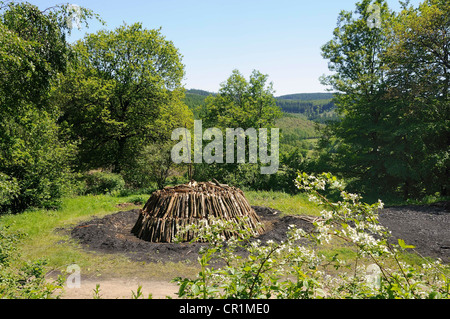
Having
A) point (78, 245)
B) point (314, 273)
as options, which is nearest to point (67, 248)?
point (78, 245)

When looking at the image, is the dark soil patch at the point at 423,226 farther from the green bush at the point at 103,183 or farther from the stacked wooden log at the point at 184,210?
the green bush at the point at 103,183

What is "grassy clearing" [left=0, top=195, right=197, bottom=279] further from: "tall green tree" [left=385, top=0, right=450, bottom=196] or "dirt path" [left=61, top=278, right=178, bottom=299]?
"tall green tree" [left=385, top=0, right=450, bottom=196]

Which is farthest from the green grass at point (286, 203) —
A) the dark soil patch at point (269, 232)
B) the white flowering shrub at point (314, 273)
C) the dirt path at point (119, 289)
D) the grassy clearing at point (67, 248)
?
the white flowering shrub at point (314, 273)

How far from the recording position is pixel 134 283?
6211 mm

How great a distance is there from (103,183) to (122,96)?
814cm

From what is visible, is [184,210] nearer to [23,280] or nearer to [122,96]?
[23,280]

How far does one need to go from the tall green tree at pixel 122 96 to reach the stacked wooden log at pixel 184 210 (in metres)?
13.4

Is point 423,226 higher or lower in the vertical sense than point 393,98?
lower

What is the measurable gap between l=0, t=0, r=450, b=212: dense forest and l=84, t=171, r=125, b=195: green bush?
0.30 ft

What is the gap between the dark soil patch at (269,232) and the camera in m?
7.93

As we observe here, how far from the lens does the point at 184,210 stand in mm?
9266

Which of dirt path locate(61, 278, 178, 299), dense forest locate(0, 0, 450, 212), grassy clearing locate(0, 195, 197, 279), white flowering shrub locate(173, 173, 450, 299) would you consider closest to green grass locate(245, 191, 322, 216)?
dense forest locate(0, 0, 450, 212)

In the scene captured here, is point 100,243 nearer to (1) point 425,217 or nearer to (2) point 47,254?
(2) point 47,254

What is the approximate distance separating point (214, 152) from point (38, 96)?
11554mm
